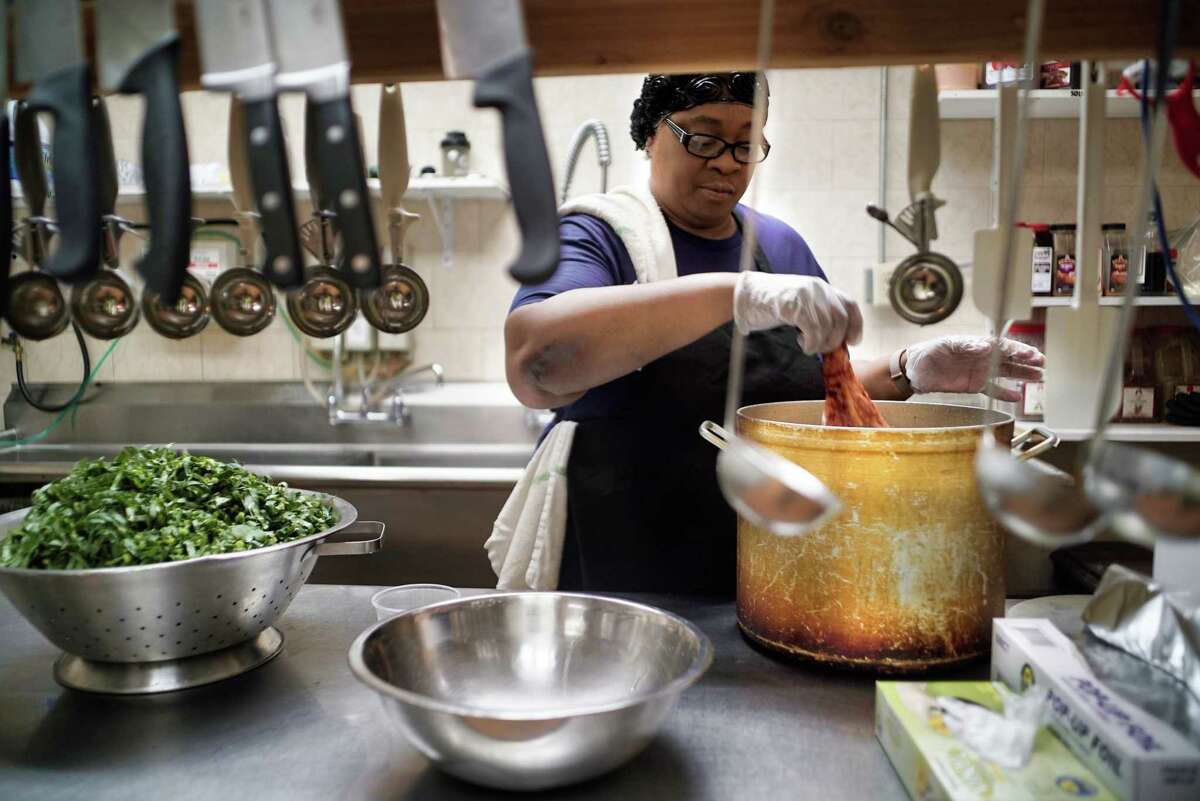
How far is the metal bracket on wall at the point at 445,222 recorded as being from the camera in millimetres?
2979

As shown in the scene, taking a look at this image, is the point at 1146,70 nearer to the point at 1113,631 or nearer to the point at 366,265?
the point at 1113,631

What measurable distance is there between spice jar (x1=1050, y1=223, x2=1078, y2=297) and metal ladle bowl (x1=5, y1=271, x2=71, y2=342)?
2.62m

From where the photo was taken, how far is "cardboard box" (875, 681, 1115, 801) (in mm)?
677

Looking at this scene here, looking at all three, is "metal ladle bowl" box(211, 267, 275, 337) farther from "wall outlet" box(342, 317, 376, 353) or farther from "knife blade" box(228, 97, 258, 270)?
→ "wall outlet" box(342, 317, 376, 353)

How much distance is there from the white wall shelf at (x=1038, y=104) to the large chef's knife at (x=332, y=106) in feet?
7.61

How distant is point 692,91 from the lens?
4.57 ft

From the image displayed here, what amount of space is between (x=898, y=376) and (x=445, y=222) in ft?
6.16

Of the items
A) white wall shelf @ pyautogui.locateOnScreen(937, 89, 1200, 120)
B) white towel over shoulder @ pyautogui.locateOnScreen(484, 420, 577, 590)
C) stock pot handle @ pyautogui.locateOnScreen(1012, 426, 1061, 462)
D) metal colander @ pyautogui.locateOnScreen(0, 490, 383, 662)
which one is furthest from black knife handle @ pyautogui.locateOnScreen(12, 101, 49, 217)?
white wall shelf @ pyautogui.locateOnScreen(937, 89, 1200, 120)

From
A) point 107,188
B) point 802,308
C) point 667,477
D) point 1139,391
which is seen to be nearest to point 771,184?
point 1139,391

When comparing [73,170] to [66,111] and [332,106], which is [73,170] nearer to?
[66,111]

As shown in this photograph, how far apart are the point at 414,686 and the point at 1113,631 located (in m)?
0.71

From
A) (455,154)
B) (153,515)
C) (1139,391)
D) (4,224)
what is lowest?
(1139,391)

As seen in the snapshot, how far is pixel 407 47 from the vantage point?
872 mm

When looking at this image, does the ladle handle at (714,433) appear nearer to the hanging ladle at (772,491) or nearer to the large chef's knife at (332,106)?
the hanging ladle at (772,491)
